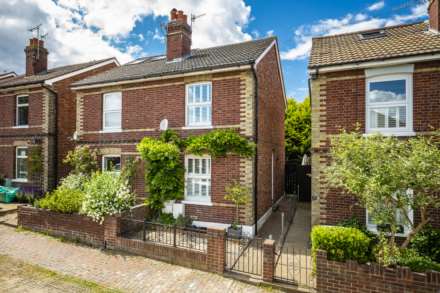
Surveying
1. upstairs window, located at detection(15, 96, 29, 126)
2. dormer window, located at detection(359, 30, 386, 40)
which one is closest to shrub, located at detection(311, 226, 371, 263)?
dormer window, located at detection(359, 30, 386, 40)

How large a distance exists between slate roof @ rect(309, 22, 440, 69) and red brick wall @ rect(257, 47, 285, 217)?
2290 millimetres

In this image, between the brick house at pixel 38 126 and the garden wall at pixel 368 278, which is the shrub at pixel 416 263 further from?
the brick house at pixel 38 126

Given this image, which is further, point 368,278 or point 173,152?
point 173,152

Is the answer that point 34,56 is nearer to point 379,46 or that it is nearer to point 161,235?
point 161,235

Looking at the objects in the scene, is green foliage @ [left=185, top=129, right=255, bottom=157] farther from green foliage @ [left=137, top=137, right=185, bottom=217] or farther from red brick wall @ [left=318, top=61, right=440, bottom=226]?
red brick wall @ [left=318, top=61, right=440, bottom=226]

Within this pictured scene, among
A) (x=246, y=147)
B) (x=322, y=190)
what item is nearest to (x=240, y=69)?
(x=246, y=147)

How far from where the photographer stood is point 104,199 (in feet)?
27.1

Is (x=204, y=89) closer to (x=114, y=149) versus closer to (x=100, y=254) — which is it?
(x=114, y=149)

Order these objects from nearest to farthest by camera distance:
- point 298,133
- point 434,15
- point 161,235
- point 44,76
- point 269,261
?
point 269,261 < point 161,235 < point 434,15 < point 44,76 < point 298,133

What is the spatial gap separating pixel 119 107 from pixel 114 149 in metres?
2.03

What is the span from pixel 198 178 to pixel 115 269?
443 centimetres

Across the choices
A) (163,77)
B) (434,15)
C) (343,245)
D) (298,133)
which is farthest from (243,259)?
(298,133)

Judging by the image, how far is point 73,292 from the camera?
5.58m

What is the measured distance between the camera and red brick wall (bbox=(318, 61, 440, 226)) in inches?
280
